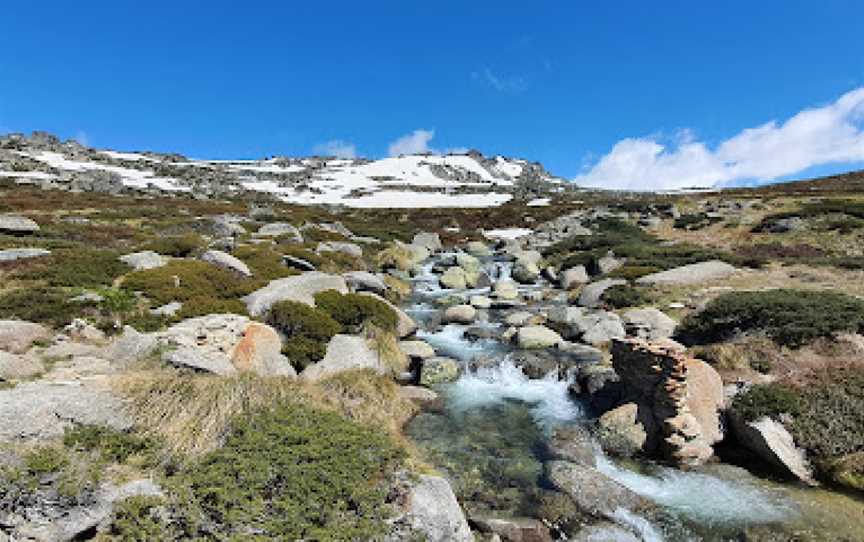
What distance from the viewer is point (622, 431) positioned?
10516 mm

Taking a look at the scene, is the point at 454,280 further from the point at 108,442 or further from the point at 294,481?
the point at 108,442

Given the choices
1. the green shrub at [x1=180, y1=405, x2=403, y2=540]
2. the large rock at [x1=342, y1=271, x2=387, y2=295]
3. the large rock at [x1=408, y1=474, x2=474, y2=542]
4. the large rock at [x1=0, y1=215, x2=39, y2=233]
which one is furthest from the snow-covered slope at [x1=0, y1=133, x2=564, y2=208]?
the large rock at [x1=408, y1=474, x2=474, y2=542]

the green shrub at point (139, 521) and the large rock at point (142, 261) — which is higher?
the large rock at point (142, 261)

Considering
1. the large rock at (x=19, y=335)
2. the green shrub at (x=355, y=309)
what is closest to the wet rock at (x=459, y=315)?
the green shrub at (x=355, y=309)

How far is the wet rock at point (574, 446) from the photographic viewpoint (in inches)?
388

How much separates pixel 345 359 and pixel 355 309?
2.91m

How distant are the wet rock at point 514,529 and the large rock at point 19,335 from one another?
9.27 m

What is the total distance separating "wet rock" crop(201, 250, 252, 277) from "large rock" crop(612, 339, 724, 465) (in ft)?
44.3

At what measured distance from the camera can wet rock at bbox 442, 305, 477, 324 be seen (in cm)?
2044

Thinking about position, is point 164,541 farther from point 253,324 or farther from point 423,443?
point 253,324

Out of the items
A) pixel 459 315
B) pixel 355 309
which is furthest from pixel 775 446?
pixel 459 315

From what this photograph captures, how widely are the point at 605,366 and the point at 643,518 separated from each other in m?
6.47

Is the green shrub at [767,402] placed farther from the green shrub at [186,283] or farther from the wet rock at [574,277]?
the wet rock at [574,277]

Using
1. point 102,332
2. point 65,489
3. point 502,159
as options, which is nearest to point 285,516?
point 65,489
